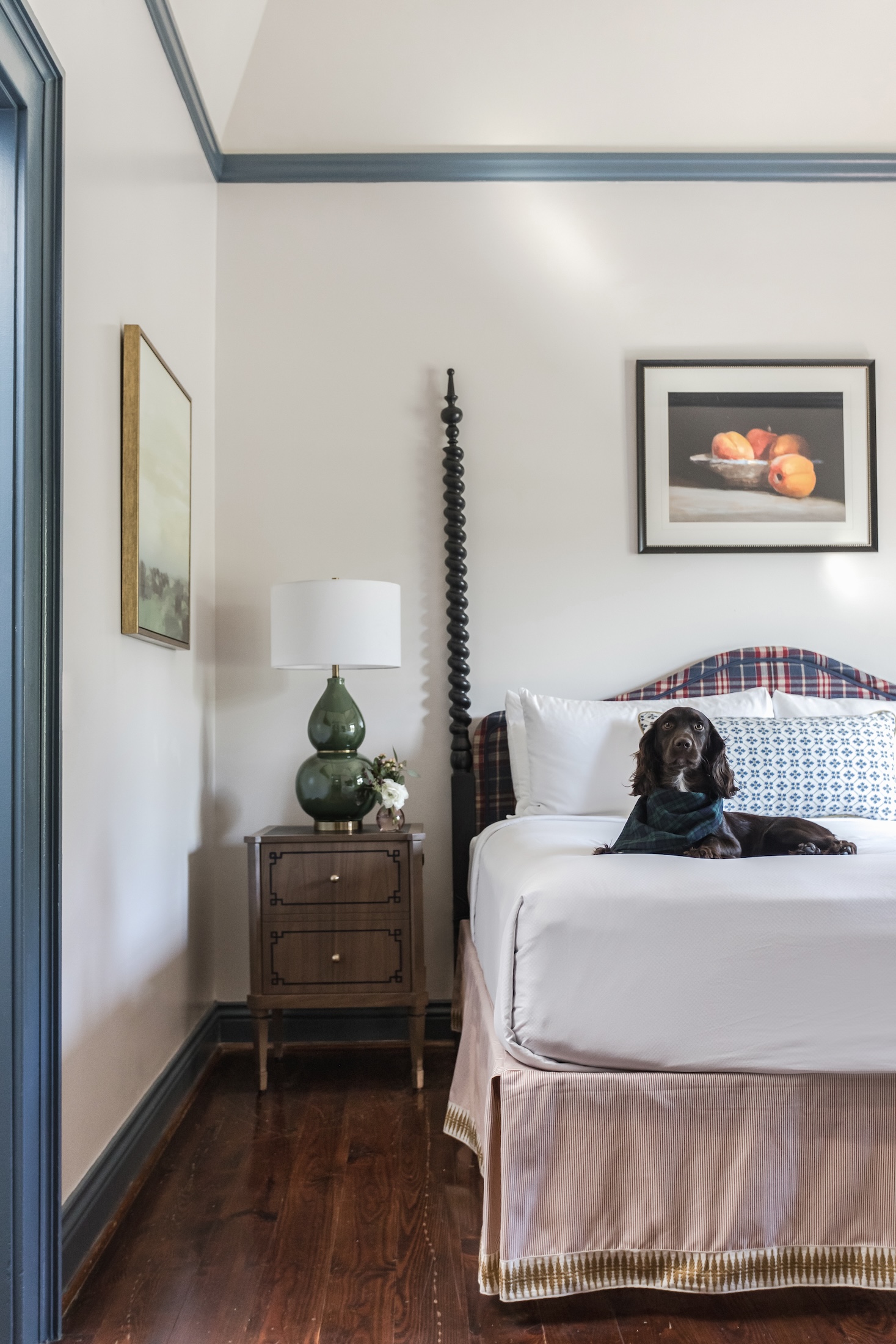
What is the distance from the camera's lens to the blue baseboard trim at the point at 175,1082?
1.77 meters

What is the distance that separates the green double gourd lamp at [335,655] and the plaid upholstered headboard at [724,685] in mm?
425

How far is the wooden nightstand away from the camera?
272 centimetres

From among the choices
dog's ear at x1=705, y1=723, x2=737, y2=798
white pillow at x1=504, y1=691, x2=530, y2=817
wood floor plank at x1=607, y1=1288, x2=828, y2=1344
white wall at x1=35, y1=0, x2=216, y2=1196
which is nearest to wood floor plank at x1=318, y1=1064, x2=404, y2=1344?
wood floor plank at x1=607, y1=1288, x2=828, y2=1344

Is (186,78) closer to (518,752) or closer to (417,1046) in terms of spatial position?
(518,752)

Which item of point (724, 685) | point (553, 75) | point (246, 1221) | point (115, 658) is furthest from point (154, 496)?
point (553, 75)

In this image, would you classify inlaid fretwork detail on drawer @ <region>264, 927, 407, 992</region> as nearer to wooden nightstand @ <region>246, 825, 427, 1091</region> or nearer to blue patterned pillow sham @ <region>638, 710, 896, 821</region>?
wooden nightstand @ <region>246, 825, 427, 1091</region>

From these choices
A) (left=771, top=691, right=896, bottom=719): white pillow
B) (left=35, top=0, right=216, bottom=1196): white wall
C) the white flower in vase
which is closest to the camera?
(left=35, top=0, right=216, bottom=1196): white wall

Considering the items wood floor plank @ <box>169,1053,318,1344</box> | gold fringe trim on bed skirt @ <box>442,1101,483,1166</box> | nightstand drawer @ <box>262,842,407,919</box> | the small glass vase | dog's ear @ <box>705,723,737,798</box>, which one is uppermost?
dog's ear @ <box>705,723,737,798</box>

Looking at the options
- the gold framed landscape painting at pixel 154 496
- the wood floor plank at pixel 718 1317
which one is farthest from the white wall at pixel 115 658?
the wood floor plank at pixel 718 1317

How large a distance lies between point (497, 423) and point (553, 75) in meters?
1.10

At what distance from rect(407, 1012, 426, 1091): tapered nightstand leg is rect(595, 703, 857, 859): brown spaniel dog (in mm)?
1045

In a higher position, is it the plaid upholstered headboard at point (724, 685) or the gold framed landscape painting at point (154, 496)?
the gold framed landscape painting at point (154, 496)

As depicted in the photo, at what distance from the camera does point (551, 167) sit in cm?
329

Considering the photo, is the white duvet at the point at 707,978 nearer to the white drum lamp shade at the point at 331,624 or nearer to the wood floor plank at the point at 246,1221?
the wood floor plank at the point at 246,1221
